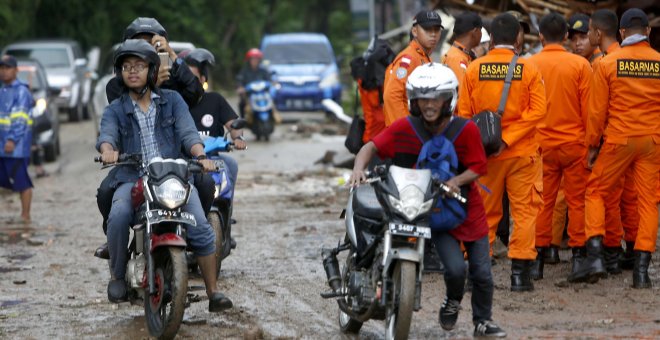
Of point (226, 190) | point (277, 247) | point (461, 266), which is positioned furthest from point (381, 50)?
point (461, 266)

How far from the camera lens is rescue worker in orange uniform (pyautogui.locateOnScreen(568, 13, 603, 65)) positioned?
1081cm

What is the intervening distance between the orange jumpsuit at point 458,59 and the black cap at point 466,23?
0.11 metres

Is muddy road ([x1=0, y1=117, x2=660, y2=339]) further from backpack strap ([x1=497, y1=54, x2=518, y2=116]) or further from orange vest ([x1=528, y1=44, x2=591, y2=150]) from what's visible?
backpack strap ([x1=497, y1=54, x2=518, y2=116])

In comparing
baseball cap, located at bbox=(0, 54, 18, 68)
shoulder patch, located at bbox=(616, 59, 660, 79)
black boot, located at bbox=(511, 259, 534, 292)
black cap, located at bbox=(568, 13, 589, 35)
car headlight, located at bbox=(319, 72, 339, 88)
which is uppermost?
black cap, located at bbox=(568, 13, 589, 35)

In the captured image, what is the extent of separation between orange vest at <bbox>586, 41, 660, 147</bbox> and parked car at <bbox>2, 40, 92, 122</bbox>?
2229 cm

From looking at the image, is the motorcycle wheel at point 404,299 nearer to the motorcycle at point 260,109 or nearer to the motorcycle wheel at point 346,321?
the motorcycle wheel at point 346,321

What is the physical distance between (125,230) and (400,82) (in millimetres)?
3092

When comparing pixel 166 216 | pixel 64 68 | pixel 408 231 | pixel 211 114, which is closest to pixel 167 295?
pixel 166 216

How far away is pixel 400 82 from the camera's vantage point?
10273mm

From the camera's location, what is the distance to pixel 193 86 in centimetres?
985

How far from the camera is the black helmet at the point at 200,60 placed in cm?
1068

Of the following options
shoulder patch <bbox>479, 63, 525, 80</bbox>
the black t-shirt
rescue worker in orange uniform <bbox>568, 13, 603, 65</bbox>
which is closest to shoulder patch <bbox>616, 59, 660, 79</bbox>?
shoulder patch <bbox>479, 63, 525, 80</bbox>

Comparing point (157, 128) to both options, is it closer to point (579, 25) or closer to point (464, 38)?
point (464, 38)

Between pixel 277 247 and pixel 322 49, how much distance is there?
20.8 m
